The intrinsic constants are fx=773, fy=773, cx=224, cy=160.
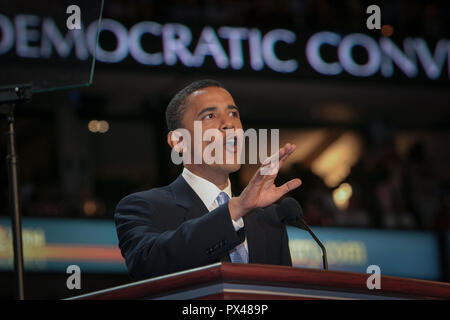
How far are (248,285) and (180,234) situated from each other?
1.29ft

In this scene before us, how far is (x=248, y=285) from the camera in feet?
6.14

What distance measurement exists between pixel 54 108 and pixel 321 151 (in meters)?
4.79

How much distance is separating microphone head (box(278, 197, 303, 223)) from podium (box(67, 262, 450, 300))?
0.51 metres

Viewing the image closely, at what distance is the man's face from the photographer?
263 centimetres

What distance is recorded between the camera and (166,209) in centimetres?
262

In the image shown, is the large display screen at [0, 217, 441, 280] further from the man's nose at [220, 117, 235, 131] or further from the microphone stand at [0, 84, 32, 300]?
the man's nose at [220, 117, 235, 131]

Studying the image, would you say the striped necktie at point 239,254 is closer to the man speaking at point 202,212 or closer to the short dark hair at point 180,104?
the man speaking at point 202,212

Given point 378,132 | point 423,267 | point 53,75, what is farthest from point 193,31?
point 53,75

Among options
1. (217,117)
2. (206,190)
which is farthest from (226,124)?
(206,190)

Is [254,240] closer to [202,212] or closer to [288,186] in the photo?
[202,212]

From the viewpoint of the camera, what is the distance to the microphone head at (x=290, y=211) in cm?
243

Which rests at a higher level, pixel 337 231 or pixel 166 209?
pixel 166 209
